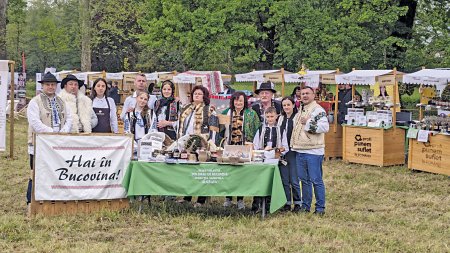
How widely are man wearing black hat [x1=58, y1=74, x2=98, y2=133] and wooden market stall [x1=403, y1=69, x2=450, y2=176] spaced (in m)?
6.64

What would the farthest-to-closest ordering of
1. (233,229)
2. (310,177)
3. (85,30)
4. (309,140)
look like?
1. (85,30)
2. (310,177)
3. (309,140)
4. (233,229)

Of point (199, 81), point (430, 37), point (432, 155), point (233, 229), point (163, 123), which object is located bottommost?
point (233, 229)

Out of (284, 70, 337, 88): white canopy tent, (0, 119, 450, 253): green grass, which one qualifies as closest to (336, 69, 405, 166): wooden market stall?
(284, 70, 337, 88): white canopy tent

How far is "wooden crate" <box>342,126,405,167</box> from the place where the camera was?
42.8 feet

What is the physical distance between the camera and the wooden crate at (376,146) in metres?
13.0

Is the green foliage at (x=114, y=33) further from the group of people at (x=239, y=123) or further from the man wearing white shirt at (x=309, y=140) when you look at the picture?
the man wearing white shirt at (x=309, y=140)

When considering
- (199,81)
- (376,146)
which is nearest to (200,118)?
(376,146)

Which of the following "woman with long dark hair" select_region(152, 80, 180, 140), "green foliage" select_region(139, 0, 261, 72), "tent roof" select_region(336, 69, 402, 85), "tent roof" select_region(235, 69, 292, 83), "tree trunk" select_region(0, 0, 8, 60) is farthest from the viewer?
"green foliage" select_region(139, 0, 261, 72)

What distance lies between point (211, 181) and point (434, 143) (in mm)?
6223

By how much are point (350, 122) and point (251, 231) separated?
24.2 feet

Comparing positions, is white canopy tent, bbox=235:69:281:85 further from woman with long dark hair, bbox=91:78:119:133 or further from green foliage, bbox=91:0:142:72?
green foliage, bbox=91:0:142:72

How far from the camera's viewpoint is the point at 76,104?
786 centimetres

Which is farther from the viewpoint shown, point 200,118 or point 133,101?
point 133,101

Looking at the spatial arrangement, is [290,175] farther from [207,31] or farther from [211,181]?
[207,31]
